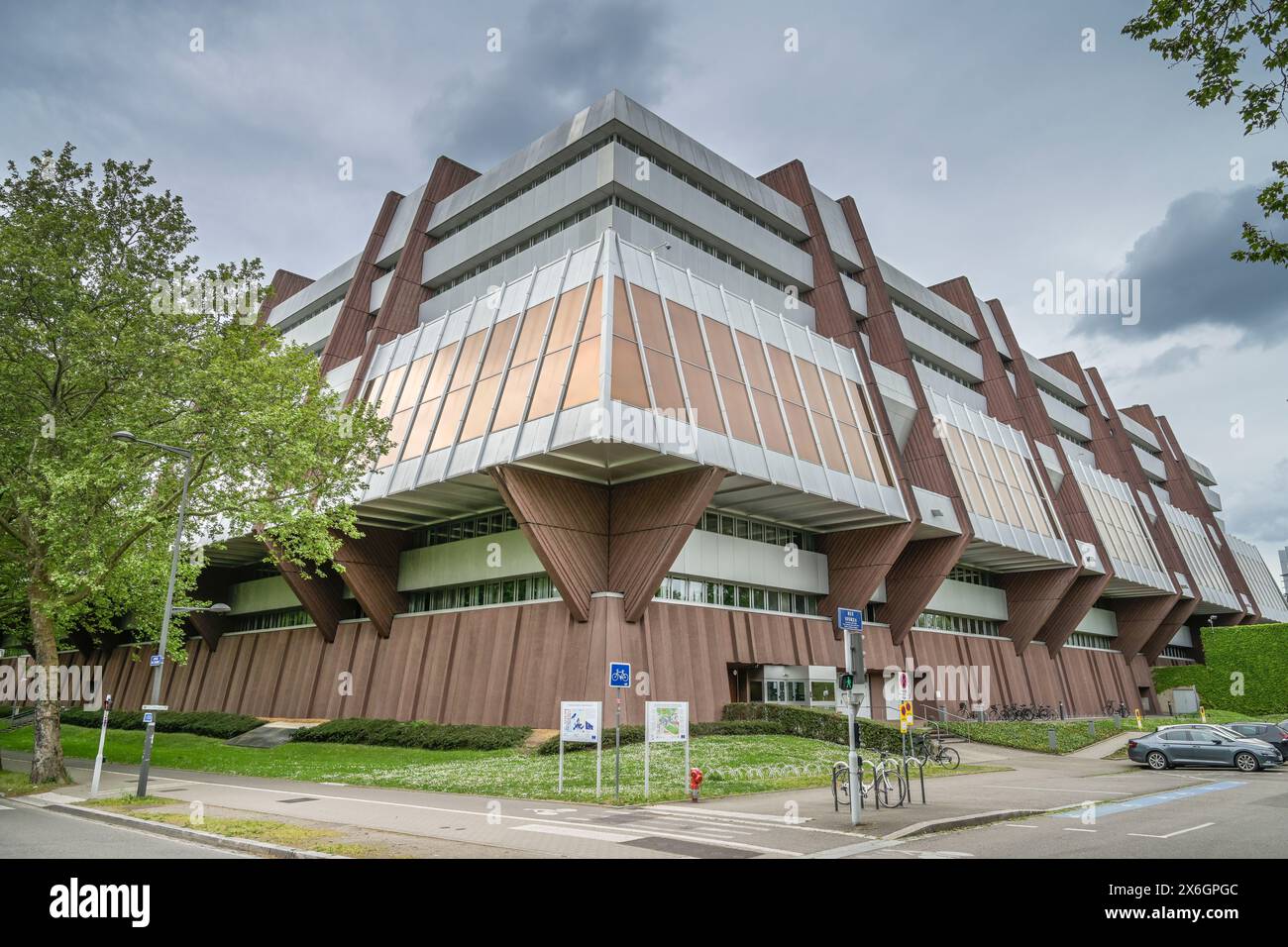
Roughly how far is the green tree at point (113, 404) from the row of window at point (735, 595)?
43.9 feet

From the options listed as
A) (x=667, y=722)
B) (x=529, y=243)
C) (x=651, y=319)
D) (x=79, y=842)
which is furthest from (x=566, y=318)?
(x=79, y=842)

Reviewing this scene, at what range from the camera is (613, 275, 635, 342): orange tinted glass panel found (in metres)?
27.0

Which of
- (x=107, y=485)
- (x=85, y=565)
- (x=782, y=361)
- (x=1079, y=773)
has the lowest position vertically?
(x=1079, y=773)

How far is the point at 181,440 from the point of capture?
21.5m

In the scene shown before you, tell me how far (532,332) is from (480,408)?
3517 millimetres

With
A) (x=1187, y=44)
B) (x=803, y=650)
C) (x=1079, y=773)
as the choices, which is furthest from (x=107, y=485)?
(x=1079, y=773)

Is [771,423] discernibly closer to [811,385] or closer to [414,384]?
[811,385]

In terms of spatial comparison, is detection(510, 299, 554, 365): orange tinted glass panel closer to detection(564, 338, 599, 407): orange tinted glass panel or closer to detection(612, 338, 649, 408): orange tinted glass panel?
detection(564, 338, 599, 407): orange tinted glass panel

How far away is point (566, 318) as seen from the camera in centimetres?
2847

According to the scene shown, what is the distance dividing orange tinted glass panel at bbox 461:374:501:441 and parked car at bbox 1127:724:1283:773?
26035 millimetres

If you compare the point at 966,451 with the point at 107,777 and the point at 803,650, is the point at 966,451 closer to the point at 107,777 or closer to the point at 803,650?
the point at 803,650

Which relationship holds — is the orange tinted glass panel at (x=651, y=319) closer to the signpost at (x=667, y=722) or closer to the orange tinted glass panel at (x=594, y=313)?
the orange tinted glass panel at (x=594, y=313)
